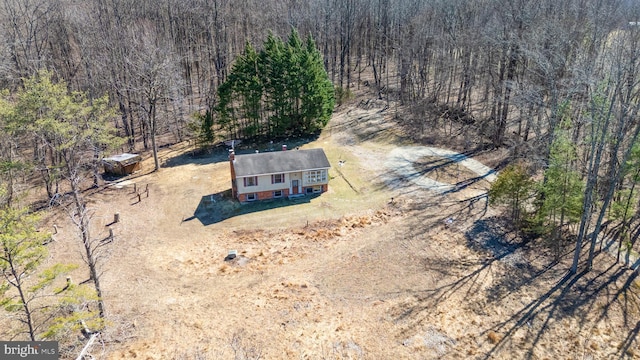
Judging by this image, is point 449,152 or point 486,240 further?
point 449,152

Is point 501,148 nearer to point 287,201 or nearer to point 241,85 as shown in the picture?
point 287,201

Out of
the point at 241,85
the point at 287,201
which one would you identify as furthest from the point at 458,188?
the point at 241,85

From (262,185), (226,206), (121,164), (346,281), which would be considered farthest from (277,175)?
(121,164)

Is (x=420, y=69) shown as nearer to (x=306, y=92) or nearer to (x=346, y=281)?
(x=306, y=92)

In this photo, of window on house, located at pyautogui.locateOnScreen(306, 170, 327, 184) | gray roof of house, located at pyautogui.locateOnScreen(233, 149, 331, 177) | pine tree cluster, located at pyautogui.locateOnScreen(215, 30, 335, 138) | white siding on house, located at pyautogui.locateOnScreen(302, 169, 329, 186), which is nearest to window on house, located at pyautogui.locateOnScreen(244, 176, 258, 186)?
gray roof of house, located at pyautogui.locateOnScreen(233, 149, 331, 177)

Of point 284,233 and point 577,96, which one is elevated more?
point 577,96

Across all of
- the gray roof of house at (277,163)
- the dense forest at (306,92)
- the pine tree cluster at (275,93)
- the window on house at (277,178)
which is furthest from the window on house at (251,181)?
the pine tree cluster at (275,93)

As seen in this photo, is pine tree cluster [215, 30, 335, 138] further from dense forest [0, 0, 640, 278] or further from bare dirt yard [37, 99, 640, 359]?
bare dirt yard [37, 99, 640, 359]

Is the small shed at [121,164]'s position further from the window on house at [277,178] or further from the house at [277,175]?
the window on house at [277,178]
